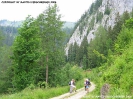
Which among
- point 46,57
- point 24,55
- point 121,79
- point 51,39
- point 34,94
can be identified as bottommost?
point 34,94

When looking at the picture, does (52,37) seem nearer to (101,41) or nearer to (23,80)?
(23,80)

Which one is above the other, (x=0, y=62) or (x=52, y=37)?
(x=52, y=37)

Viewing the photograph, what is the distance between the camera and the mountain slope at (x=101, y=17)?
493 ft

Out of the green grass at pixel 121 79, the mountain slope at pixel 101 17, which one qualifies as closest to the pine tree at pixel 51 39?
the green grass at pixel 121 79

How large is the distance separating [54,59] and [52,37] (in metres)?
3.11

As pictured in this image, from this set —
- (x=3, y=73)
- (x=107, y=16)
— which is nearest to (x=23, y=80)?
(x=3, y=73)

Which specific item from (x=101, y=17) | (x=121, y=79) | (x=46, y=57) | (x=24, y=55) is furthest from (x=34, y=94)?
(x=101, y=17)

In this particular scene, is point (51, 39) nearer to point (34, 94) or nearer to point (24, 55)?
point (24, 55)

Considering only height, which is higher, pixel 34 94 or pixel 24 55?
pixel 24 55

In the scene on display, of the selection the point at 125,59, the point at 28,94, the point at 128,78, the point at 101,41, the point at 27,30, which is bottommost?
the point at 28,94

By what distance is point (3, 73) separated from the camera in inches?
1618

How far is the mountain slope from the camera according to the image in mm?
150125

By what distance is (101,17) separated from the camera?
16025 centimetres

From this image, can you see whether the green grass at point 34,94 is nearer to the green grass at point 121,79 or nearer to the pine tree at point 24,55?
the green grass at point 121,79
